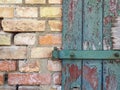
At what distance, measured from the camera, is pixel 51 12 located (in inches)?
89.4

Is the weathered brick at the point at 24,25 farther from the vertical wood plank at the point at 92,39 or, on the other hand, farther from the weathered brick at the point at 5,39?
the vertical wood plank at the point at 92,39

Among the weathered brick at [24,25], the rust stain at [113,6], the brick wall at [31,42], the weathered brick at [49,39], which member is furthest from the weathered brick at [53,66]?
the rust stain at [113,6]

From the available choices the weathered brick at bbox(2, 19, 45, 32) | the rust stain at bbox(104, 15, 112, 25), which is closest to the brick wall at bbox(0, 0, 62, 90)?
the weathered brick at bbox(2, 19, 45, 32)

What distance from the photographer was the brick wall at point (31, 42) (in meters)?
2.27

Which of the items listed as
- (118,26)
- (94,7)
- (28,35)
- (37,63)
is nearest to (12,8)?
(28,35)

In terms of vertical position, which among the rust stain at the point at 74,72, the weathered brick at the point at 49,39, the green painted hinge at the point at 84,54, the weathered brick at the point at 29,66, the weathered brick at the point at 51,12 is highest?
the weathered brick at the point at 51,12

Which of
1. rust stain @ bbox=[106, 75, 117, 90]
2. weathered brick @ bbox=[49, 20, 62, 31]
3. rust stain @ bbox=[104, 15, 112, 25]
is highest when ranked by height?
rust stain @ bbox=[104, 15, 112, 25]

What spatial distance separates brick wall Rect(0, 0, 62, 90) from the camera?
2270mm

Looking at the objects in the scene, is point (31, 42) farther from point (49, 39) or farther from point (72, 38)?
point (72, 38)

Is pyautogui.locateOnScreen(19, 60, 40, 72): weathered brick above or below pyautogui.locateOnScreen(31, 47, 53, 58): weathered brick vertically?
below

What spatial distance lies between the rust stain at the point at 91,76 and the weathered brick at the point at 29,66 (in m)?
0.32

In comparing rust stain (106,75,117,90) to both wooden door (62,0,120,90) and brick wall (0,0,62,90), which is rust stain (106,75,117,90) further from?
brick wall (0,0,62,90)

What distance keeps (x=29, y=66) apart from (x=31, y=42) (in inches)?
6.3

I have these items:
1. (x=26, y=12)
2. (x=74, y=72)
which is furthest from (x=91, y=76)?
(x=26, y=12)
